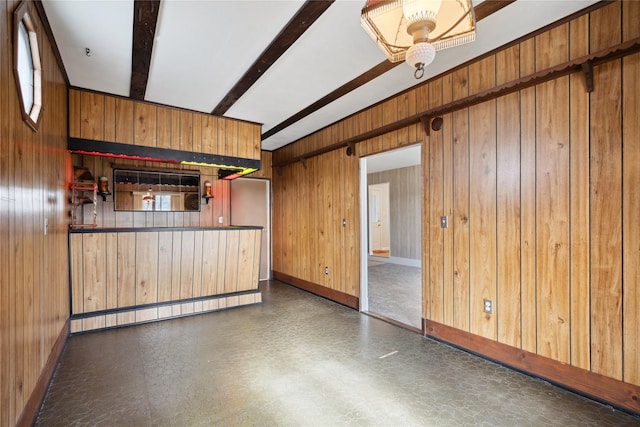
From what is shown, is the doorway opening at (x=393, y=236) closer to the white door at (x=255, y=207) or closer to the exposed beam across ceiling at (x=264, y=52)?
the exposed beam across ceiling at (x=264, y=52)

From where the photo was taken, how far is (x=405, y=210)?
Result: 813 cm

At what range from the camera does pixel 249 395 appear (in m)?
2.17

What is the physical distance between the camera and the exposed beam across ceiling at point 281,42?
6.66ft

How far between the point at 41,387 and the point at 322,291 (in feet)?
11.1

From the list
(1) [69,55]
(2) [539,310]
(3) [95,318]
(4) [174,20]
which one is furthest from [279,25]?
(3) [95,318]

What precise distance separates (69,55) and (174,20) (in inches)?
48.1

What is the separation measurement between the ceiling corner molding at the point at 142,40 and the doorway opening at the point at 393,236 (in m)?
2.69

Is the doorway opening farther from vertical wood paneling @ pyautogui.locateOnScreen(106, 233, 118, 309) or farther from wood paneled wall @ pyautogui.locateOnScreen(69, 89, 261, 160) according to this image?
vertical wood paneling @ pyautogui.locateOnScreen(106, 233, 118, 309)

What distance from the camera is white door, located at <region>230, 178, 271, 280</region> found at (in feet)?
19.0

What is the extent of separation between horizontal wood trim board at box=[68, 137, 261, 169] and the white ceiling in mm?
593

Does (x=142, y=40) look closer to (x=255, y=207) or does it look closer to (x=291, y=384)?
(x=291, y=384)

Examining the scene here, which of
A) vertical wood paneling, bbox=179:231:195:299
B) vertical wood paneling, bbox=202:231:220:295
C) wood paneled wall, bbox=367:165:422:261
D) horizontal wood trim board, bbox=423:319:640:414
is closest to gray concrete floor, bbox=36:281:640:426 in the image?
horizontal wood trim board, bbox=423:319:640:414

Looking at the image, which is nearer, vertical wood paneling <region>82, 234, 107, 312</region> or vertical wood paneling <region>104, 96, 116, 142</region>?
vertical wood paneling <region>82, 234, 107, 312</region>

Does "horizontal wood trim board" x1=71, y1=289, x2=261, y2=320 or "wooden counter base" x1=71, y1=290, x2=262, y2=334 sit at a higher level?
"horizontal wood trim board" x1=71, y1=289, x2=261, y2=320
